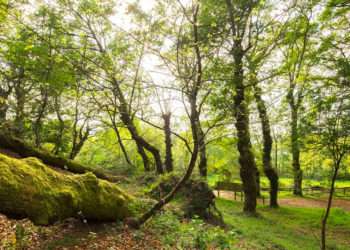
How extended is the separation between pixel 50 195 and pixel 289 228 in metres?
10.6

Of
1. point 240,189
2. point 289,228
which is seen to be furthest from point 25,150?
point 240,189

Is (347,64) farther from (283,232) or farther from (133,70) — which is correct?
(133,70)

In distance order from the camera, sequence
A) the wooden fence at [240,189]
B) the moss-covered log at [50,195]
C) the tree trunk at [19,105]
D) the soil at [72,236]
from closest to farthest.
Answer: the moss-covered log at [50,195]
the soil at [72,236]
the tree trunk at [19,105]
the wooden fence at [240,189]

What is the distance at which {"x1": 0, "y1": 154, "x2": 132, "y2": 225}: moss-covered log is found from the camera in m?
3.37

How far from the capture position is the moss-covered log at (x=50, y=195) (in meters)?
3.37

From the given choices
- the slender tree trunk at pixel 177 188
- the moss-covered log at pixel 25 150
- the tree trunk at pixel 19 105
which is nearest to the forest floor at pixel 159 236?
the slender tree trunk at pixel 177 188

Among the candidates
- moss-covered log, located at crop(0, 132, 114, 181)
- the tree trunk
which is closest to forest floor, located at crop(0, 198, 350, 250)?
moss-covered log, located at crop(0, 132, 114, 181)

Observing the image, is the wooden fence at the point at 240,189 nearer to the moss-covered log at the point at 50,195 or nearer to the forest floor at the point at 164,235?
the forest floor at the point at 164,235

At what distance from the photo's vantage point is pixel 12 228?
4348mm

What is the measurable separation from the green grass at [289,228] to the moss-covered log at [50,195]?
4.59 meters

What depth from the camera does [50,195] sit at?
3.97m

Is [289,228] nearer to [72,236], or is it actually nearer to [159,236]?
[159,236]

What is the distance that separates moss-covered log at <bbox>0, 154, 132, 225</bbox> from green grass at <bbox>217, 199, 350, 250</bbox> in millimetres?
4591

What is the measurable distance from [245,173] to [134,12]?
9663mm
